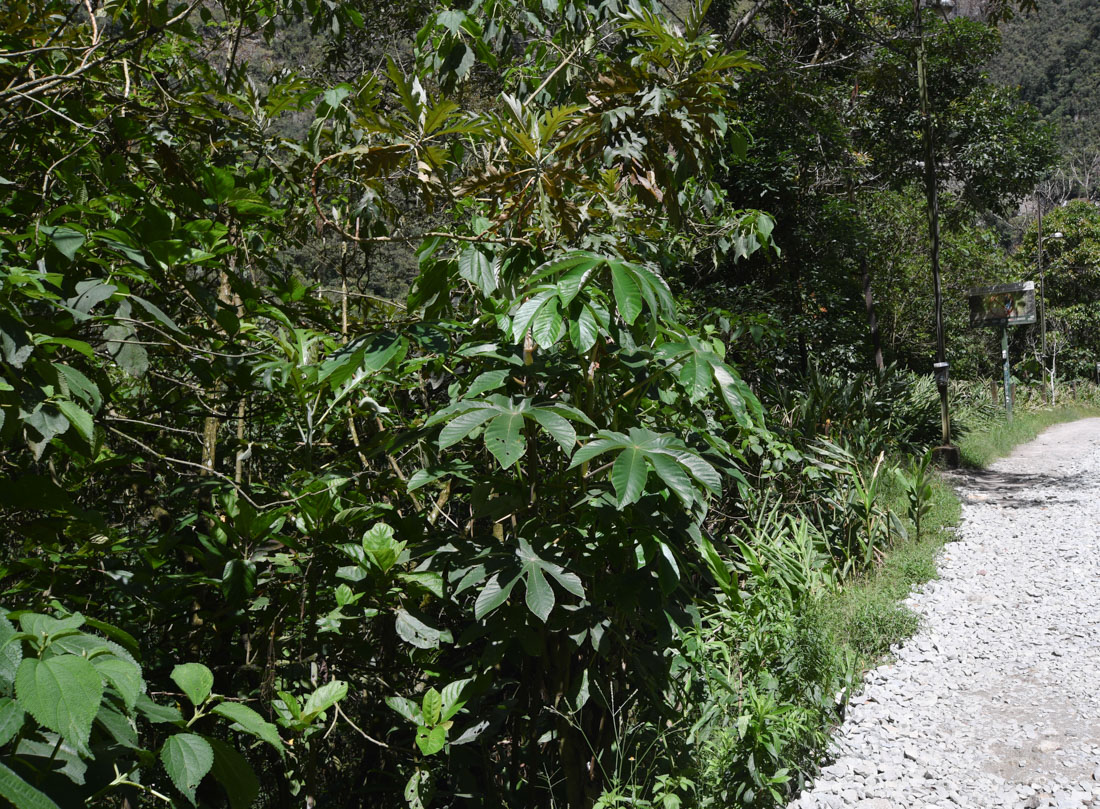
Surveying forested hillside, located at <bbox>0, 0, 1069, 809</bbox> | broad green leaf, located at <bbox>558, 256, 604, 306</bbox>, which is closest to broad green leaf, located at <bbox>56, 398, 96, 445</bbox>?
forested hillside, located at <bbox>0, 0, 1069, 809</bbox>

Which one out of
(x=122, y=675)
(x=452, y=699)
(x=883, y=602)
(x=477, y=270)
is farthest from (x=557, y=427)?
(x=883, y=602)

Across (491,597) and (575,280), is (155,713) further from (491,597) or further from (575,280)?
(575,280)

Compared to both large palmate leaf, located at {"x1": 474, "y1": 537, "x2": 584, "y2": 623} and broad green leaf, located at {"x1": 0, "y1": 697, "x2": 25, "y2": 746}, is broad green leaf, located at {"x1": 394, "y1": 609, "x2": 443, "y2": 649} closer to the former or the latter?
large palmate leaf, located at {"x1": 474, "y1": 537, "x2": 584, "y2": 623}

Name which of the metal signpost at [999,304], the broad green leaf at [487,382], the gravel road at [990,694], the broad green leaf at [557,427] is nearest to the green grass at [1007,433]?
the metal signpost at [999,304]

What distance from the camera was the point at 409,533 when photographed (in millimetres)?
2010

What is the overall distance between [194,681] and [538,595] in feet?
2.38

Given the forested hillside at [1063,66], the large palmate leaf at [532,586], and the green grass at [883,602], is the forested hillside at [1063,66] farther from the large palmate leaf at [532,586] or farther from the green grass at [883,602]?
the large palmate leaf at [532,586]

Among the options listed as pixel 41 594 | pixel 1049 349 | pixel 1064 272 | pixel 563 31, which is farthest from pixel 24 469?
pixel 1064 272

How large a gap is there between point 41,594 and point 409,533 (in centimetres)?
85

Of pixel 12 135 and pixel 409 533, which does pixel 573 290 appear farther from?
pixel 12 135

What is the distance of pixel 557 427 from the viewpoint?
1.60 meters

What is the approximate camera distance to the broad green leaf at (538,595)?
163cm

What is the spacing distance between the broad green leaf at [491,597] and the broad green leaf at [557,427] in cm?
35

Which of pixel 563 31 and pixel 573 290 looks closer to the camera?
pixel 573 290
